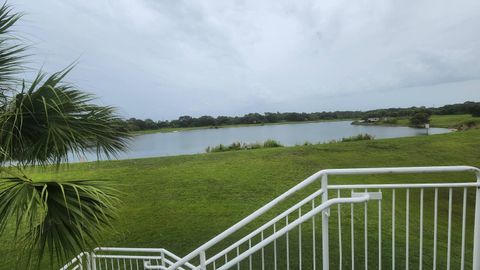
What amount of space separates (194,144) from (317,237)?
11.8m

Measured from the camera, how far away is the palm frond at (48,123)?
7.93ft

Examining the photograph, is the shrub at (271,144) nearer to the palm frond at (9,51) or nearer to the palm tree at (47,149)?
the palm tree at (47,149)

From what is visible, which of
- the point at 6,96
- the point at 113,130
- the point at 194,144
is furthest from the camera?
the point at 194,144

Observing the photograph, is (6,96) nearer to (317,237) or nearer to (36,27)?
(36,27)

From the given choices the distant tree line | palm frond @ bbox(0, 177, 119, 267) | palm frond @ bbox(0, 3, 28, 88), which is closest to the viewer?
palm frond @ bbox(0, 177, 119, 267)

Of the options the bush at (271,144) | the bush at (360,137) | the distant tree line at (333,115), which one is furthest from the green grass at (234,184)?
the distant tree line at (333,115)

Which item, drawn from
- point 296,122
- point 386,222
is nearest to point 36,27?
point 386,222

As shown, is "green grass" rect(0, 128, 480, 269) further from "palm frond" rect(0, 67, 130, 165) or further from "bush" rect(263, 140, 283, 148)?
"bush" rect(263, 140, 283, 148)

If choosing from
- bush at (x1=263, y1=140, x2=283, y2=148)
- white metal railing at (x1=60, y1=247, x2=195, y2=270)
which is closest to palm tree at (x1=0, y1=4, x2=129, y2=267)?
white metal railing at (x1=60, y1=247, x2=195, y2=270)

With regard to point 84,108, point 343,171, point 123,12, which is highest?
point 123,12

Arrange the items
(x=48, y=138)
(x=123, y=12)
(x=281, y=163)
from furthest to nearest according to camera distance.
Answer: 1. (x=281, y=163)
2. (x=123, y=12)
3. (x=48, y=138)

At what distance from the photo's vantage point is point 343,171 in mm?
2266

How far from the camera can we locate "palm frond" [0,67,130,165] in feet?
7.93

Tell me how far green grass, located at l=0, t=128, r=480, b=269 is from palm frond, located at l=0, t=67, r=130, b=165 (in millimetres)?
954
